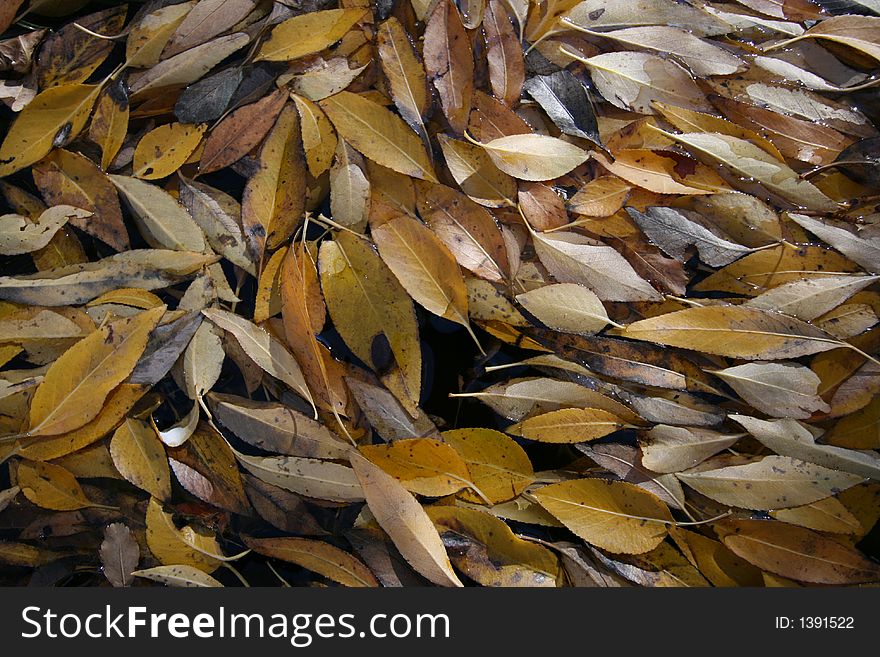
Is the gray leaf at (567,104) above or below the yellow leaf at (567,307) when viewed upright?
above

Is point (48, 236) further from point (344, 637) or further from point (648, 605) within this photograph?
point (648, 605)

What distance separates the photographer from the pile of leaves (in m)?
0.66

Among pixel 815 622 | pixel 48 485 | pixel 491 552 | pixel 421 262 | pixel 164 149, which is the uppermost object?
pixel 164 149

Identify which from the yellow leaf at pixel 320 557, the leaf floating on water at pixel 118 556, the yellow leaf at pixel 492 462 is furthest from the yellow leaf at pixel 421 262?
the leaf floating on water at pixel 118 556

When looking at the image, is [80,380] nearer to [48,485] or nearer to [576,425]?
[48,485]

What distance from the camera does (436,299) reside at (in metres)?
0.67

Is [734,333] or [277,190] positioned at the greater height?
[277,190]

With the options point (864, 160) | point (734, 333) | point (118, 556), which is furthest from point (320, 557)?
point (864, 160)

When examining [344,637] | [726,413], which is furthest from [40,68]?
[726,413]

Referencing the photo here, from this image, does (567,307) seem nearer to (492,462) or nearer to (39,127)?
(492,462)

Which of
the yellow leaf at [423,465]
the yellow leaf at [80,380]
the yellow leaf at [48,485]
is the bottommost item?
the yellow leaf at [423,465]

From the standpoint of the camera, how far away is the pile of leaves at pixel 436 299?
2.17 ft

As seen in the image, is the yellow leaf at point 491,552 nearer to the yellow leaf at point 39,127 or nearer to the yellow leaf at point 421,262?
the yellow leaf at point 421,262

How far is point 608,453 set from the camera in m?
0.67
